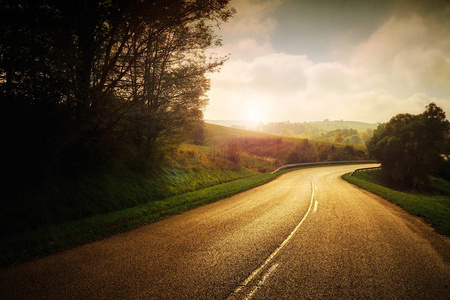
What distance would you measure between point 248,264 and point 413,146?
37318 millimetres

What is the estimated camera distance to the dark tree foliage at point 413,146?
26.0 meters

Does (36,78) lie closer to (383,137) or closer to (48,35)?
(48,35)

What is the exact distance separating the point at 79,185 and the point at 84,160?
1.25 m

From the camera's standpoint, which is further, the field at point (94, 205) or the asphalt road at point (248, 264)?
the field at point (94, 205)

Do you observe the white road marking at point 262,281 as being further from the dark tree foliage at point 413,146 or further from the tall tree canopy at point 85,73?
the dark tree foliage at point 413,146

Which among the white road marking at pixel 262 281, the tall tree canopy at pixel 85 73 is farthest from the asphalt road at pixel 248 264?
the tall tree canopy at pixel 85 73

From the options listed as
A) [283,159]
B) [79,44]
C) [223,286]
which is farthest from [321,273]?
[283,159]

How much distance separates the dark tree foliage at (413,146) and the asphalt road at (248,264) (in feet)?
96.6

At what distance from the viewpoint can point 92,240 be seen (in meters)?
5.59

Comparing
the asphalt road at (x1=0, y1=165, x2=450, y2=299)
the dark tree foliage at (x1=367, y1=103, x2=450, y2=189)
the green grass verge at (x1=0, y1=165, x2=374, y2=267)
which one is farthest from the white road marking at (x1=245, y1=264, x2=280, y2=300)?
the dark tree foliage at (x1=367, y1=103, x2=450, y2=189)

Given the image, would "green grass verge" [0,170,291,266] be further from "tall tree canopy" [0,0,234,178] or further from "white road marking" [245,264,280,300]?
"white road marking" [245,264,280,300]

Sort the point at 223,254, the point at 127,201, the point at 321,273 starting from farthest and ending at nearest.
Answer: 1. the point at 127,201
2. the point at 223,254
3. the point at 321,273

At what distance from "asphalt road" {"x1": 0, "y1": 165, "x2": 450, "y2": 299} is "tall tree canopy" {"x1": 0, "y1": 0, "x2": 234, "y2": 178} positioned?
188 inches

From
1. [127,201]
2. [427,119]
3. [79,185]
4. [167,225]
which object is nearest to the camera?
[167,225]
